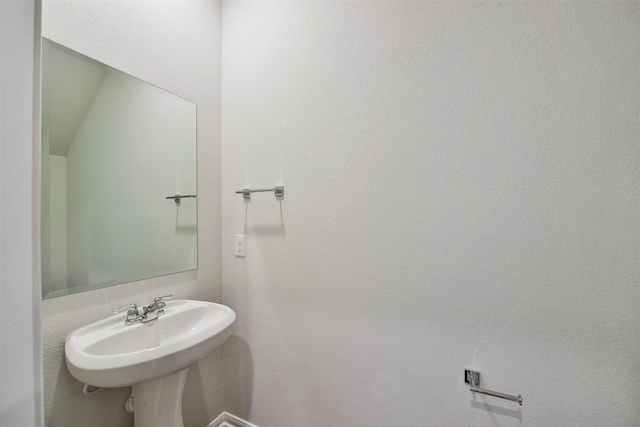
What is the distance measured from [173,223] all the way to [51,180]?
469 millimetres

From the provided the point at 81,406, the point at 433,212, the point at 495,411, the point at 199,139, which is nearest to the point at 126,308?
the point at 81,406

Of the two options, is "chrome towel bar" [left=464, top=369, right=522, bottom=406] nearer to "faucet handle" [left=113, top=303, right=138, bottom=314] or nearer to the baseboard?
the baseboard

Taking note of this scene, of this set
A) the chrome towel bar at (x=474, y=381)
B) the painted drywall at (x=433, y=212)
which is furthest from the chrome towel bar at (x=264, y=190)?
the chrome towel bar at (x=474, y=381)

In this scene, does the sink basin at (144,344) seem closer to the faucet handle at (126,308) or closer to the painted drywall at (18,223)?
the faucet handle at (126,308)

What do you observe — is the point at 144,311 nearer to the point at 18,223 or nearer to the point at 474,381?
the point at 18,223

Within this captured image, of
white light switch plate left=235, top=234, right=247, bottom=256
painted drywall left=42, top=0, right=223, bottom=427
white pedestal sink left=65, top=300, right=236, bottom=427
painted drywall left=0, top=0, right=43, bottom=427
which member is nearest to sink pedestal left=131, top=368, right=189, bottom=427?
white pedestal sink left=65, top=300, right=236, bottom=427

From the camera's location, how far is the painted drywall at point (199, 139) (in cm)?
88

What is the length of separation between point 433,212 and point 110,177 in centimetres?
Answer: 133

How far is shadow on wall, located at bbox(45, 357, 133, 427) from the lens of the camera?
0.86 meters

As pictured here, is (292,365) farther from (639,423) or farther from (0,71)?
(0,71)

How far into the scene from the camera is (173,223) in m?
1.28

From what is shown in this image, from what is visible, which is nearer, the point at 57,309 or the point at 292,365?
the point at 57,309

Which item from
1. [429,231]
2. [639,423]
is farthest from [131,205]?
[639,423]

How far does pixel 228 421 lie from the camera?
143 cm
